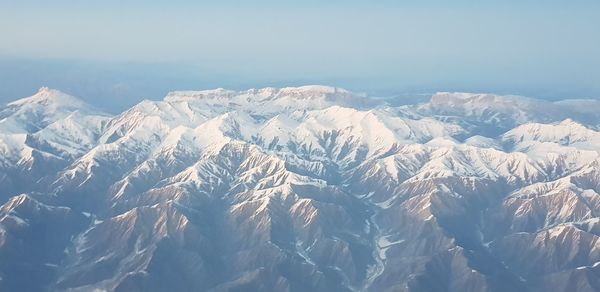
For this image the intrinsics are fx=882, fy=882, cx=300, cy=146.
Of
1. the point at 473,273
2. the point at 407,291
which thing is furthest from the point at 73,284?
the point at 473,273

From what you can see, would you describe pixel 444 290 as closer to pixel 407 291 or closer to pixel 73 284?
pixel 407 291

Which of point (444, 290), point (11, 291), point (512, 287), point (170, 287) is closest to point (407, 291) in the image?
point (444, 290)

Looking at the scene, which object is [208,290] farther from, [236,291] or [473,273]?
[473,273]

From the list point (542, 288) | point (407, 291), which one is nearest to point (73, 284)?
point (407, 291)

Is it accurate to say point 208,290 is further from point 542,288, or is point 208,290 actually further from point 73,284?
point 542,288

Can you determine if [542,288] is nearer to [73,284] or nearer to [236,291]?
[236,291]
